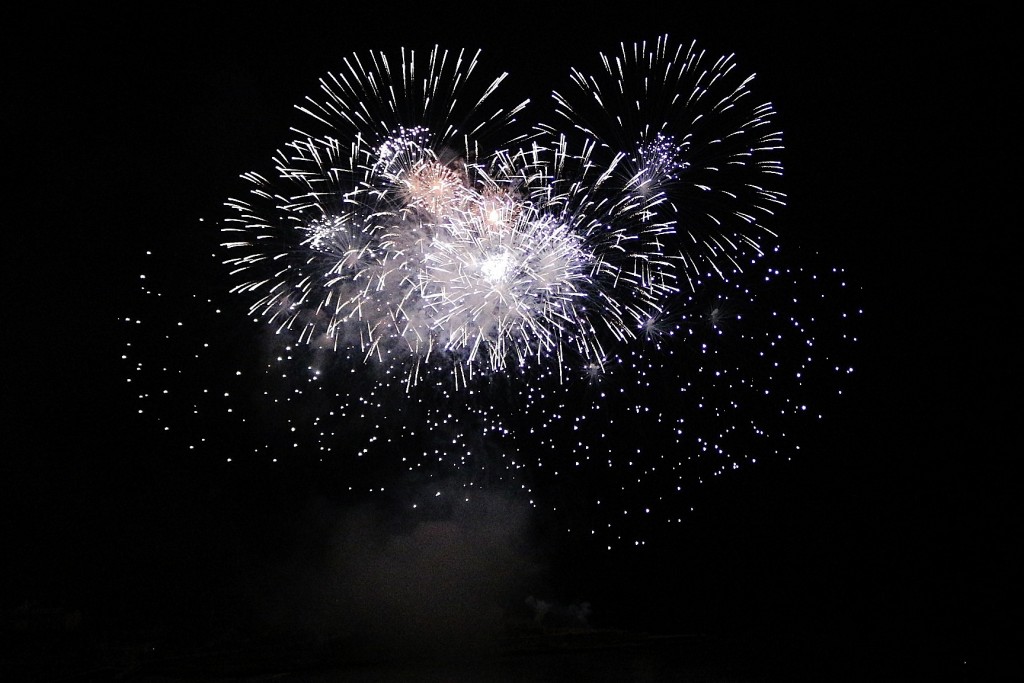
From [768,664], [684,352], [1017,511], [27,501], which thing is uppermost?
[684,352]

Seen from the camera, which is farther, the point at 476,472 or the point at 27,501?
the point at 476,472

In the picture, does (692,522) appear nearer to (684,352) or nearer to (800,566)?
(800,566)

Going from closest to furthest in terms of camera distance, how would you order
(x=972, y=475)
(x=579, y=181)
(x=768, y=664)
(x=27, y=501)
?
(x=579, y=181), (x=27, y=501), (x=972, y=475), (x=768, y=664)

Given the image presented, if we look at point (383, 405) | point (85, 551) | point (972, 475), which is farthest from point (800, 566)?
point (85, 551)

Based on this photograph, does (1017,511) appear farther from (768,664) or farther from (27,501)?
(27,501)

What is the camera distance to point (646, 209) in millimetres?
9086

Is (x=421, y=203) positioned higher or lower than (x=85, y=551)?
higher

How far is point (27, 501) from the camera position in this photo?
42.5ft

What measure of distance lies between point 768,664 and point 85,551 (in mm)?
15874

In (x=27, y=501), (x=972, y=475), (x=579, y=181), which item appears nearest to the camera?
(x=579, y=181)

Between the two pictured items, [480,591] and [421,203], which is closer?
→ [421,203]

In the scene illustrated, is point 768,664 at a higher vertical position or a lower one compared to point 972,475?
lower

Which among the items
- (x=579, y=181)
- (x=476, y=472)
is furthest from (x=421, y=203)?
(x=476, y=472)

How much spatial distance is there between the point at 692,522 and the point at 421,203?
12330 mm
